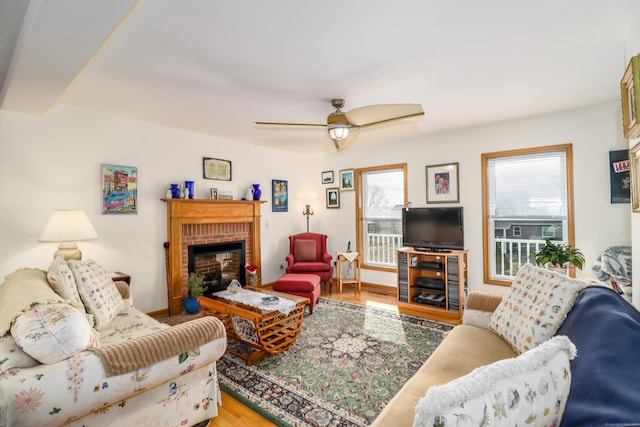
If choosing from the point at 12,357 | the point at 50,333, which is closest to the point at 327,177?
the point at 50,333

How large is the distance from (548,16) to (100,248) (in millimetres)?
4558

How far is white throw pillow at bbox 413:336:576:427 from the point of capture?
0.67 metres

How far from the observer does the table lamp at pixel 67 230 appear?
2.81 m

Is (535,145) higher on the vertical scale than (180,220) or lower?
higher

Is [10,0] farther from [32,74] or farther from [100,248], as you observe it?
[100,248]

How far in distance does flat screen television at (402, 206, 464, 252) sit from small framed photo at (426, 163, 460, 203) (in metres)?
0.40

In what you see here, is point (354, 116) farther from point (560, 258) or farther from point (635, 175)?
point (560, 258)

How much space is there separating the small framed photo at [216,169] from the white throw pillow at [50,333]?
322cm

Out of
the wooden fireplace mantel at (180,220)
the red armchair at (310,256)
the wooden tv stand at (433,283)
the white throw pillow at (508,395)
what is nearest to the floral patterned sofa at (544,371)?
the white throw pillow at (508,395)

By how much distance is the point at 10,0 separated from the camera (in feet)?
5.51

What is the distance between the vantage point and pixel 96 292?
2.36 metres

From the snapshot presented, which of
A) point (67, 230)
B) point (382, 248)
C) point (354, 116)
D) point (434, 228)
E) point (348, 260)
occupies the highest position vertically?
point (354, 116)

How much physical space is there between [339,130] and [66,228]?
Answer: 2759 mm

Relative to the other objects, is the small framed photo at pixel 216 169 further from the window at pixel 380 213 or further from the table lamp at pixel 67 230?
the window at pixel 380 213
